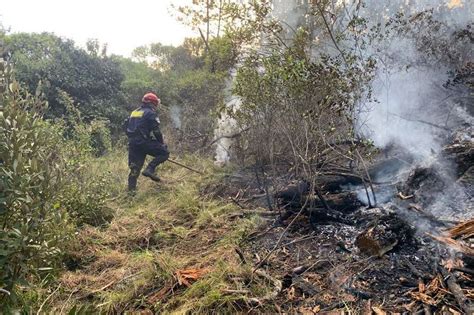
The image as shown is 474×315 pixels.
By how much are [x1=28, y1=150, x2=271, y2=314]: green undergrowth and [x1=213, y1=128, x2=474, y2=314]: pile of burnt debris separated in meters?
0.38

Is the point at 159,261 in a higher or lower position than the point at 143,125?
lower

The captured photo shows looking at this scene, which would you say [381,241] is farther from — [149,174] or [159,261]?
[149,174]

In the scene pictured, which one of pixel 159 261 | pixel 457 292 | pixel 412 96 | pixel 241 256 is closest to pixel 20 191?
pixel 159 261

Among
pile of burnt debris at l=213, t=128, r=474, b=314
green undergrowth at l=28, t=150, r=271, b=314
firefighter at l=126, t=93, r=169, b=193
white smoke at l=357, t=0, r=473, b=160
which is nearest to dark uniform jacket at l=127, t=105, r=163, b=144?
firefighter at l=126, t=93, r=169, b=193

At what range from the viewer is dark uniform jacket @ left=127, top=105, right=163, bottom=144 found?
23.0 ft

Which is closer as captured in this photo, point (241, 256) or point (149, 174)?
point (241, 256)

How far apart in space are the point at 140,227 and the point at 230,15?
12.6 ft

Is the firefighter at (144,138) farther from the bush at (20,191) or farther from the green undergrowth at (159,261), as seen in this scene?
the bush at (20,191)

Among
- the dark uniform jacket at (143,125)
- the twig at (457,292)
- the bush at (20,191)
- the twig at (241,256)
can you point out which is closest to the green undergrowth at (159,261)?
the twig at (241,256)

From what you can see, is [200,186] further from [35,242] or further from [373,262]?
[35,242]

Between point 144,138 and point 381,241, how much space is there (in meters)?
4.83

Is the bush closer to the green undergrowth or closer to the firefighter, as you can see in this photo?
the green undergrowth

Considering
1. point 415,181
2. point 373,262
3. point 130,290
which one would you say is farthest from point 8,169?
point 415,181

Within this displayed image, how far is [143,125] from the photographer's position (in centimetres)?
704
